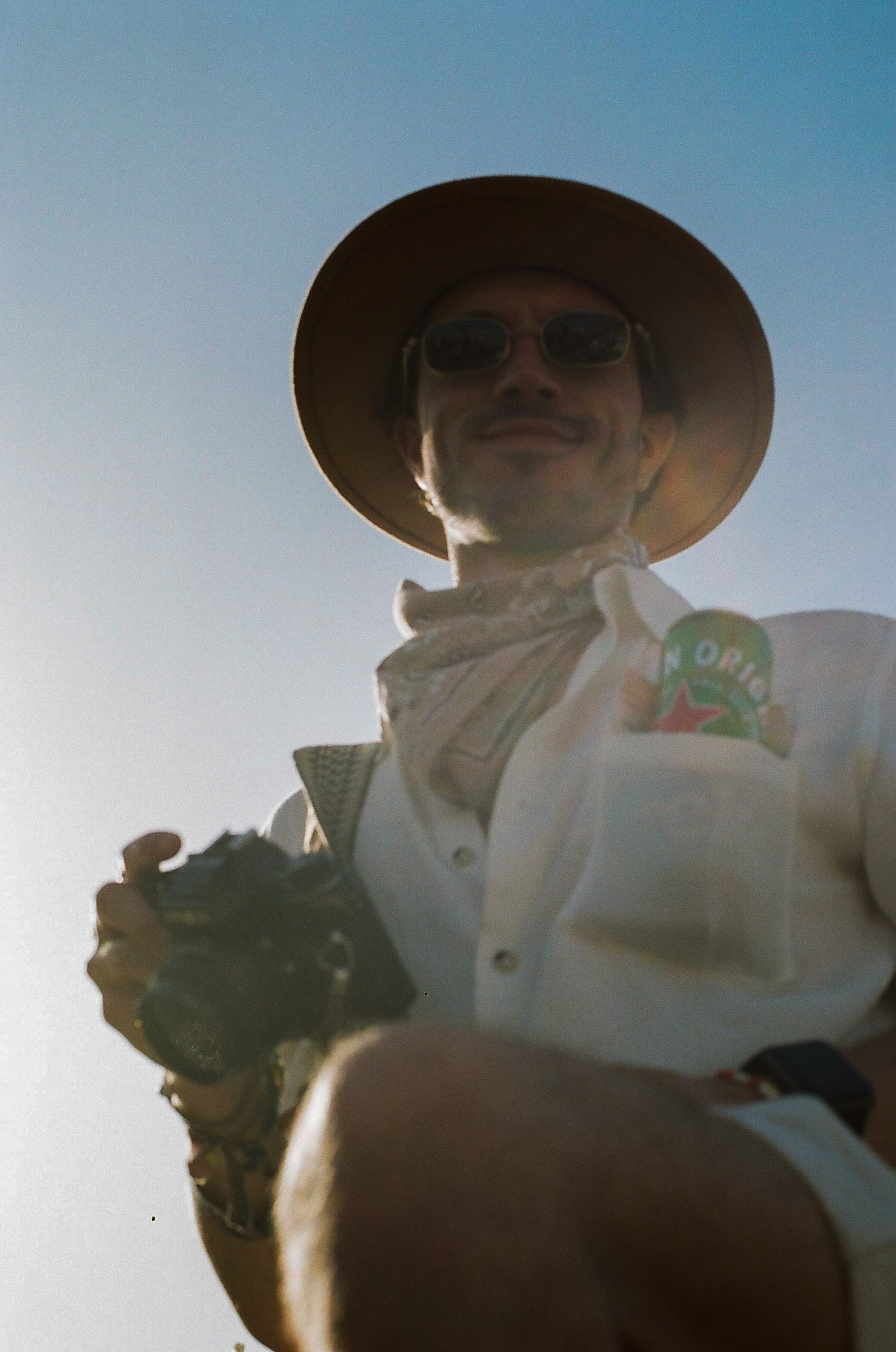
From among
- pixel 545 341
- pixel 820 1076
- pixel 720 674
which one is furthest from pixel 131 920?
pixel 545 341

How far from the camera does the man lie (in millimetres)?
1319

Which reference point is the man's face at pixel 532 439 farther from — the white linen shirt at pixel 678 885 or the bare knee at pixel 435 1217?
the bare knee at pixel 435 1217

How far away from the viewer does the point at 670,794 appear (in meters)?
2.27

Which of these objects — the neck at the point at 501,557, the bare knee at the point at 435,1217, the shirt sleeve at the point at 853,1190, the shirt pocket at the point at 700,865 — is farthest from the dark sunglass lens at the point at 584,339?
the bare knee at the point at 435,1217

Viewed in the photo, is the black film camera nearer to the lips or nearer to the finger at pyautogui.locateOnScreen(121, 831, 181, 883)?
the finger at pyautogui.locateOnScreen(121, 831, 181, 883)

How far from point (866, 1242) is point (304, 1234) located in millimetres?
692

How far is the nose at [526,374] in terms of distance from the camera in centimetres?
360

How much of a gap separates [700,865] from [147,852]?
118 cm

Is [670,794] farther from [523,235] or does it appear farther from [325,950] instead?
[523,235]

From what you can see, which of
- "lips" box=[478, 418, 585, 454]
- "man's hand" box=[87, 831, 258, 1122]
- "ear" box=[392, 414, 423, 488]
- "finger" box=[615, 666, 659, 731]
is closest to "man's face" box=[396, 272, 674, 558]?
"lips" box=[478, 418, 585, 454]

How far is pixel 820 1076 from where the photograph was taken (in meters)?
1.78

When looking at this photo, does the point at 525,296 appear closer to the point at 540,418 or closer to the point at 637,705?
the point at 540,418

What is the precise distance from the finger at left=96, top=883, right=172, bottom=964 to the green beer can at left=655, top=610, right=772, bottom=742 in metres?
1.13

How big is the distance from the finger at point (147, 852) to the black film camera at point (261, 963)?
0.23 metres
